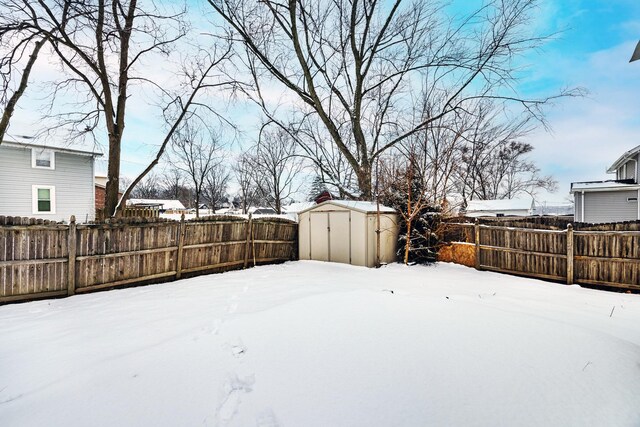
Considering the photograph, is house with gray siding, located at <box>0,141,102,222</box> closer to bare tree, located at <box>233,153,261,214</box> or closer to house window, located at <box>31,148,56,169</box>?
house window, located at <box>31,148,56,169</box>

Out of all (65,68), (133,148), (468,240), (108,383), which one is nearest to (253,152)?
(133,148)

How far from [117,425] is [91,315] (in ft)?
10.1

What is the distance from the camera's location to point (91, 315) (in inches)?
169

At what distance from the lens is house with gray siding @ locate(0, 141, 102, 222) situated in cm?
1170

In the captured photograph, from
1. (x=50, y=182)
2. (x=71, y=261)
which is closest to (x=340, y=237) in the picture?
(x=71, y=261)

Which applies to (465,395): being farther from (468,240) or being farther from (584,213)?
(584,213)

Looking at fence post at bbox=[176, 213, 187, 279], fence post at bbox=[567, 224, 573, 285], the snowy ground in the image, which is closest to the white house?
fence post at bbox=[567, 224, 573, 285]

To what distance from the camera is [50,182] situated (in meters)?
12.7

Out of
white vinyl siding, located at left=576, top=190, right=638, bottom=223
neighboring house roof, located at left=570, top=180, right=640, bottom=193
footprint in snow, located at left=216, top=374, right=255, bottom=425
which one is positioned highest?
neighboring house roof, located at left=570, top=180, right=640, bottom=193

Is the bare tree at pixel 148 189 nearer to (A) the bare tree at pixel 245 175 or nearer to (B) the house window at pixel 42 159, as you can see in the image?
(A) the bare tree at pixel 245 175

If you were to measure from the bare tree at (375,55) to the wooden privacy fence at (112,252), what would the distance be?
20.2 feet

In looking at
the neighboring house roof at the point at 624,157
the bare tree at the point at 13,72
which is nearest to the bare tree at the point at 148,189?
the bare tree at the point at 13,72

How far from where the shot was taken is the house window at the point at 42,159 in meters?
12.2

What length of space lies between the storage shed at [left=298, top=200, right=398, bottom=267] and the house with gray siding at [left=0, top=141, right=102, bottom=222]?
34.8 ft
